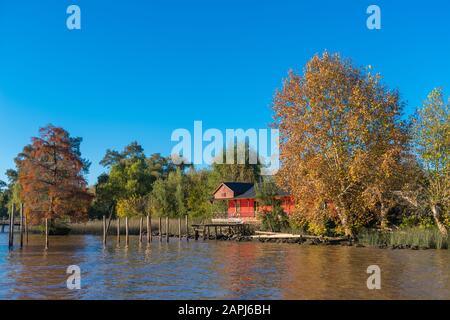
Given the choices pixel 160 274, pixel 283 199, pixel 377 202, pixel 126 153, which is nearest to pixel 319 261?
pixel 160 274

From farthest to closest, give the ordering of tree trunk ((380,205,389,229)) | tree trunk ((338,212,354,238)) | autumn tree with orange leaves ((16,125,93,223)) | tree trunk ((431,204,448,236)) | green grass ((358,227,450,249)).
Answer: autumn tree with orange leaves ((16,125,93,223)), tree trunk ((338,212,354,238)), tree trunk ((380,205,389,229)), tree trunk ((431,204,448,236)), green grass ((358,227,450,249))

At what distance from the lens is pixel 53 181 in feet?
184

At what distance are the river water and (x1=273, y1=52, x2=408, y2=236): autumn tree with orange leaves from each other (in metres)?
5.39

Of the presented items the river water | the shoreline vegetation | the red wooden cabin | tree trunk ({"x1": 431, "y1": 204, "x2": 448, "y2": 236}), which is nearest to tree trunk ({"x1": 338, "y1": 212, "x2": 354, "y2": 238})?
the shoreline vegetation

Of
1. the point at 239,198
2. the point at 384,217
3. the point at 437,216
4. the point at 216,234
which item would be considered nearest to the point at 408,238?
the point at 437,216

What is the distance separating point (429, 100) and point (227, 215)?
115 ft

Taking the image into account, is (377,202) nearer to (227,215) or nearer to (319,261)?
(319,261)

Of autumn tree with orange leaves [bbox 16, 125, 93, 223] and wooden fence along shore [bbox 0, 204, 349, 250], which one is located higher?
autumn tree with orange leaves [bbox 16, 125, 93, 223]

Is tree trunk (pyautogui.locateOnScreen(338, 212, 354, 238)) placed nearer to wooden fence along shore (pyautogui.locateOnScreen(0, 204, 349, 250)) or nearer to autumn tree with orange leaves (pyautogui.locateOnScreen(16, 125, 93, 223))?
wooden fence along shore (pyautogui.locateOnScreen(0, 204, 349, 250))

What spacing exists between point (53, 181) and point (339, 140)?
110 ft

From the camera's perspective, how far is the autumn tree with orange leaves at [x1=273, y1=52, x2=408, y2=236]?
3791cm

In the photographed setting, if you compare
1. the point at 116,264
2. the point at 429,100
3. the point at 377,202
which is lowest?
the point at 116,264

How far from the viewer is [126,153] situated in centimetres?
11131

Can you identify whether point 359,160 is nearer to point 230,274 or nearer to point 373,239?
point 373,239
